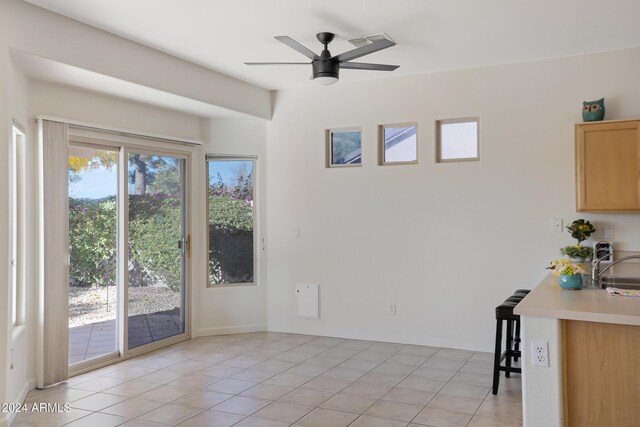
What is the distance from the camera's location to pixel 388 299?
5.75m

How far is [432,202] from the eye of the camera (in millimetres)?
5539

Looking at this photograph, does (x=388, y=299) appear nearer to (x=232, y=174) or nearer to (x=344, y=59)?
(x=232, y=174)

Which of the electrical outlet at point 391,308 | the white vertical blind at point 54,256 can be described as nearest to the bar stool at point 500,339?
the electrical outlet at point 391,308

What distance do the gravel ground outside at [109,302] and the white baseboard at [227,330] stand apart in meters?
0.44

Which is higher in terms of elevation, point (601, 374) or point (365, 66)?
→ point (365, 66)

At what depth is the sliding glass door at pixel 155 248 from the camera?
5312 mm

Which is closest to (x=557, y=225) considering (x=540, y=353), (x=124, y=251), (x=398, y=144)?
(x=398, y=144)

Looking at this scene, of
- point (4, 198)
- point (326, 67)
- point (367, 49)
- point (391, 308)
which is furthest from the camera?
A: point (391, 308)

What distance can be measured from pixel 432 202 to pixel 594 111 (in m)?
1.68

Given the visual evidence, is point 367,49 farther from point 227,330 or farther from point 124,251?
point 227,330

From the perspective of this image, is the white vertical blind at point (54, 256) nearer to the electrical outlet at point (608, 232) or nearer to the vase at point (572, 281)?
the vase at point (572, 281)

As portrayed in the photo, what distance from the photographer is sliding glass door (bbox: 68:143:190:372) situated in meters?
4.77

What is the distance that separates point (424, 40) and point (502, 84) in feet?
3.91

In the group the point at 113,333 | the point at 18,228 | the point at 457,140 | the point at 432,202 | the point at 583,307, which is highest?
the point at 457,140
